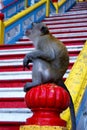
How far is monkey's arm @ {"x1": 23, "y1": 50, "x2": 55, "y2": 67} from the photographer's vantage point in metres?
2.89

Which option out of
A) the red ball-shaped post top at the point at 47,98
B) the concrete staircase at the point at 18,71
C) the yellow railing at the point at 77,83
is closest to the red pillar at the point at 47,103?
the red ball-shaped post top at the point at 47,98

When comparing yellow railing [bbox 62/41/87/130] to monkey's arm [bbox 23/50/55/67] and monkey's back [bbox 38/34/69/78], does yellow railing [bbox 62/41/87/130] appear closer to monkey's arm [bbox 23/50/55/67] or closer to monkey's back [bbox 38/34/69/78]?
monkey's back [bbox 38/34/69/78]

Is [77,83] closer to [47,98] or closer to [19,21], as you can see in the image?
[47,98]

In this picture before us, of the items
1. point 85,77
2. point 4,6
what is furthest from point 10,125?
point 4,6

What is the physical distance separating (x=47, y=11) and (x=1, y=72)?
484 cm

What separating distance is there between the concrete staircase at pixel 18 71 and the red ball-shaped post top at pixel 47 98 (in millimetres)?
1381

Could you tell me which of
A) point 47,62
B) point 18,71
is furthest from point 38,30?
point 18,71

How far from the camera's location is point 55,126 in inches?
101

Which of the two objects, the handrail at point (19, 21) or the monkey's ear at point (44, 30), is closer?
the monkey's ear at point (44, 30)

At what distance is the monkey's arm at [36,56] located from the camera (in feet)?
9.47

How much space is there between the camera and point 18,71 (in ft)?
17.8

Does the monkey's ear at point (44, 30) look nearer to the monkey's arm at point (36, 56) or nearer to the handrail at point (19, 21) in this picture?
the monkey's arm at point (36, 56)

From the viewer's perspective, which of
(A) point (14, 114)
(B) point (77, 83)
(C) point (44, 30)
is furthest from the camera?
(A) point (14, 114)

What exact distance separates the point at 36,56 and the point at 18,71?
8.40ft
